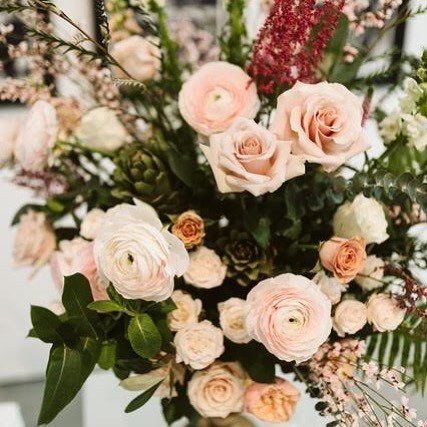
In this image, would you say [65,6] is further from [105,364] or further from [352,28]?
[105,364]

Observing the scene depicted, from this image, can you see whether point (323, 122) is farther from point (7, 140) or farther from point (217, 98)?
point (7, 140)

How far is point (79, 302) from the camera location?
66cm

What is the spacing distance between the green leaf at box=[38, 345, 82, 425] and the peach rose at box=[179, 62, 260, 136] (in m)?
0.28

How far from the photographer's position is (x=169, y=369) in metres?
0.73

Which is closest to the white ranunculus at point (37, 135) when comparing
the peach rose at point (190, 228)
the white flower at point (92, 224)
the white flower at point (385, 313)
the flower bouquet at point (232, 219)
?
the flower bouquet at point (232, 219)

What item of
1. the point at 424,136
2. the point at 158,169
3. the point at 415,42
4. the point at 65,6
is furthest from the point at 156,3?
the point at 415,42

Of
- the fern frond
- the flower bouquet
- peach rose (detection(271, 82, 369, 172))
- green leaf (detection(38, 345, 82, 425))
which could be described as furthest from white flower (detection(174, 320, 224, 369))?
the fern frond

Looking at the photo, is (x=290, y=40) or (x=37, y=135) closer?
(x=290, y=40)

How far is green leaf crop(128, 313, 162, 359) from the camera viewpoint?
0.63 metres

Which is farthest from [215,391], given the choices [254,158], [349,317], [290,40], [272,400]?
[290,40]

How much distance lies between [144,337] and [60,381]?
0.09 m

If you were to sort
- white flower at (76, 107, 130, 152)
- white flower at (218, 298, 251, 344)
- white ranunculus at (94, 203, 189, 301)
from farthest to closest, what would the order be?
white flower at (76, 107, 130, 152), white flower at (218, 298, 251, 344), white ranunculus at (94, 203, 189, 301)

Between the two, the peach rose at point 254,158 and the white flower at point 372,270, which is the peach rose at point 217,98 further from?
the white flower at point 372,270

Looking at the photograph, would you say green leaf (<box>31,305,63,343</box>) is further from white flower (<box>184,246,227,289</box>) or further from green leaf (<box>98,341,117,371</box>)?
white flower (<box>184,246,227,289</box>)
